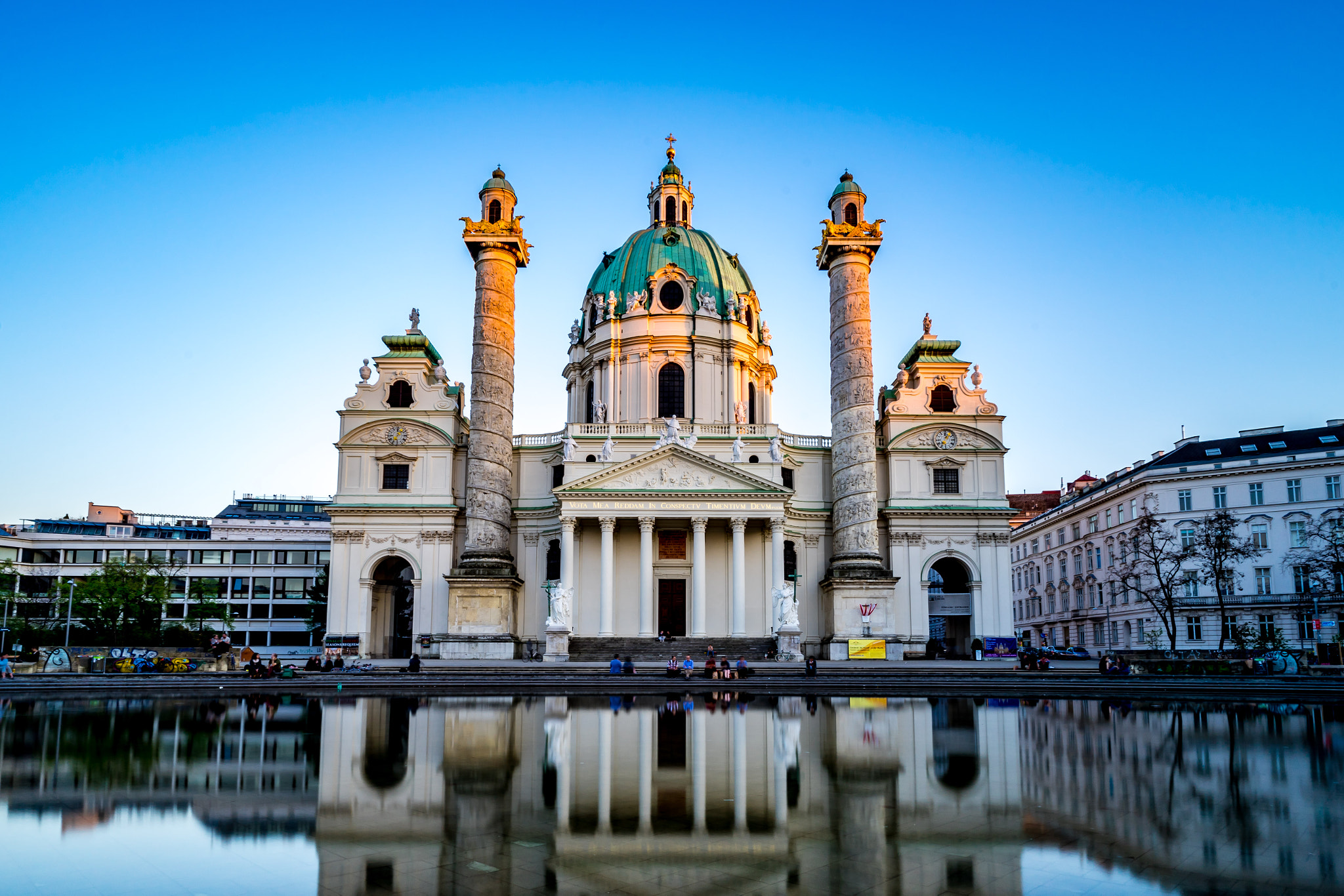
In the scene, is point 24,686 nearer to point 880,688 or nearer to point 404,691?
point 404,691

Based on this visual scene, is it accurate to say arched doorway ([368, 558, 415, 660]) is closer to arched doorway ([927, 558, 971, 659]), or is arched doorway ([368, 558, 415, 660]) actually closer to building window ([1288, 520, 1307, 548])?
arched doorway ([927, 558, 971, 659])

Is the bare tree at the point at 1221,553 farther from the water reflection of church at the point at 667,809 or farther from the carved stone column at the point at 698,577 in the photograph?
the water reflection of church at the point at 667,809

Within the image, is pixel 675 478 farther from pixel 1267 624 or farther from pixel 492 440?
pixel 1267 624

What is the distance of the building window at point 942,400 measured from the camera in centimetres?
5328

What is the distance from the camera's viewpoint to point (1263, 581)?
53.8 m

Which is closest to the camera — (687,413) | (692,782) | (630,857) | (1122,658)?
(630,857)

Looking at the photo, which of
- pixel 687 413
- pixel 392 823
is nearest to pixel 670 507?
pixel 687 413

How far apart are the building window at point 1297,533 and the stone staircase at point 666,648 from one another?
3100cm

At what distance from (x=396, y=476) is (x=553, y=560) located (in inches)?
371

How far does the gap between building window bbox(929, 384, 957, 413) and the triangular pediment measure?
37.9 feet

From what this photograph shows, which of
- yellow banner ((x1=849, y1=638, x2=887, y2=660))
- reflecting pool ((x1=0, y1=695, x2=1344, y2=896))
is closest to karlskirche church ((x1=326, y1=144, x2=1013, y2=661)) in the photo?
yellow banner ((x1=849, y1=638, x2=887, y2=660))

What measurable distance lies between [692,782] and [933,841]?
3652mm

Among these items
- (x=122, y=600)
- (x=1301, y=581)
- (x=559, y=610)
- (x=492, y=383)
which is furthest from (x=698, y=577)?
(x=1301, y=581)

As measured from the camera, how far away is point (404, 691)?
95.7ft
